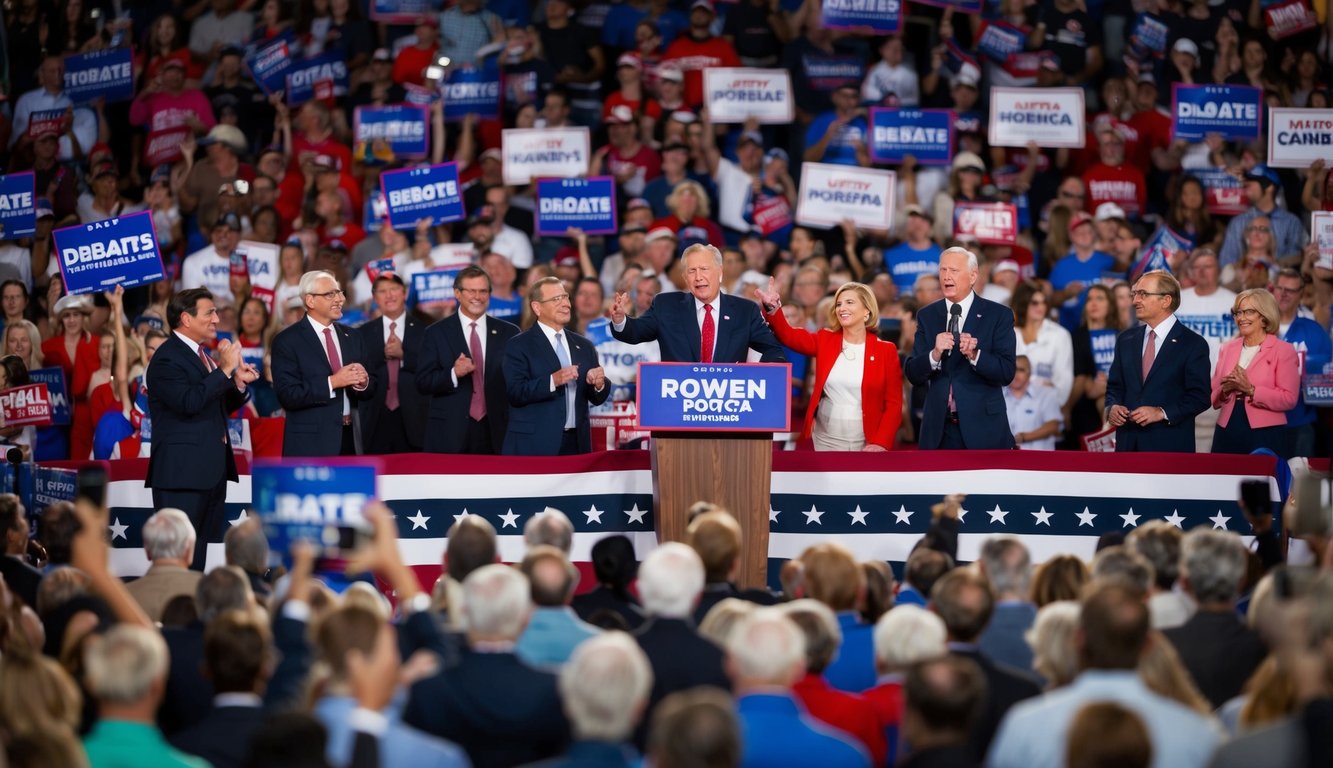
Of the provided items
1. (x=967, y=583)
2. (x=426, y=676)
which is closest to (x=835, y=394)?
(x=967, y=583)

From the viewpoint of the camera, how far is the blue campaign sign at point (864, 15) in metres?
14.6

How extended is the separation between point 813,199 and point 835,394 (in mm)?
4594

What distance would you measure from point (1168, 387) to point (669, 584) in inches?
197

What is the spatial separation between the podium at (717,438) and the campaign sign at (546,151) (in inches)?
246

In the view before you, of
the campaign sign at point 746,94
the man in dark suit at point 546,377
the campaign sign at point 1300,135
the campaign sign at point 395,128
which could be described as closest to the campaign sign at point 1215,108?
the campaign sign at point 1300,135

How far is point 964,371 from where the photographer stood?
913 cm

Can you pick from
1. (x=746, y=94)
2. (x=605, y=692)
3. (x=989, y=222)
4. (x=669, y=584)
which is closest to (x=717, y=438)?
(x=669, y=584)

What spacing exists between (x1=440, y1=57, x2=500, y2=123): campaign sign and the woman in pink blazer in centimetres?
754

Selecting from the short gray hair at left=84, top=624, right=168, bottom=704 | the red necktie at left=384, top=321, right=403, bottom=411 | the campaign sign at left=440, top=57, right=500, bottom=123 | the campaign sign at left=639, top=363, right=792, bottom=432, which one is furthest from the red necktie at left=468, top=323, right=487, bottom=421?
the short gray hair at left=84, top=624, right=168, bottom=704

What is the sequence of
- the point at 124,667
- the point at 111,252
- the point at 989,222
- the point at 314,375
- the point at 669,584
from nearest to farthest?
the point at 124,667 < the point at 669,584 < the point at 314,375 < the point at 111,252 < the point at 989,222

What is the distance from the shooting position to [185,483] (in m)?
8.68

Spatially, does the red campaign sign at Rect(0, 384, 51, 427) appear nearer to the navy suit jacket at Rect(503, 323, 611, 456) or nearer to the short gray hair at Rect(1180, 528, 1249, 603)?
the navy suit jacket at Rect(503, 323, 611, 456)

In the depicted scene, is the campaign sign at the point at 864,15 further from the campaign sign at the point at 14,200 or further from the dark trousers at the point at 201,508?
the dark trousers at the point at 201,508

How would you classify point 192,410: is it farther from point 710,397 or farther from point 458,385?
point 710,397
